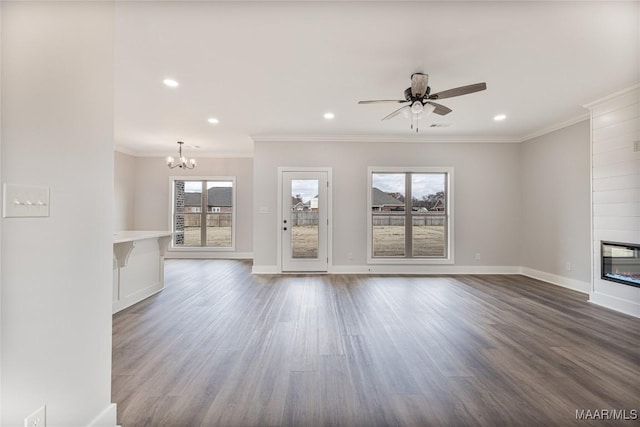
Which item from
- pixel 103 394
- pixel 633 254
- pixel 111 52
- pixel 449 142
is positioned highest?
pixel 449 142

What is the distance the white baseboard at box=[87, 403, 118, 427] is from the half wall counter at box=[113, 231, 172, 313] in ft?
7.18

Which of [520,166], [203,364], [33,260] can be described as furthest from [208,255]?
[520,166]

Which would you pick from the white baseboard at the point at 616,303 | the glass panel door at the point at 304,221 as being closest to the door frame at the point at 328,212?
the glass panel door at the point at 304,221

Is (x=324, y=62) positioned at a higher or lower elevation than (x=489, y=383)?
higher

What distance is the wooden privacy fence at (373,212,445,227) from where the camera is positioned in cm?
568

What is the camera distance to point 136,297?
3748mm

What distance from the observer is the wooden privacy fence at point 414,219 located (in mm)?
5676

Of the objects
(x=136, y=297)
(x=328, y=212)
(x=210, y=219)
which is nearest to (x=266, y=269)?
(x=328, y=212)

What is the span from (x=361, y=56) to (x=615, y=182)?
3.63 metres

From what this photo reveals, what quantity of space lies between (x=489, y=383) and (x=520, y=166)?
511 centimetres

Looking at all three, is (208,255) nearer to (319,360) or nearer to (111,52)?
(319,360)

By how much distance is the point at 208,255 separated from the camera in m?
7.42

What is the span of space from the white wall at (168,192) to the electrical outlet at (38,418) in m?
6.29

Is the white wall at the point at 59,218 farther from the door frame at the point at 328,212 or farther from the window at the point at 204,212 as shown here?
the window at the point at 204,212
